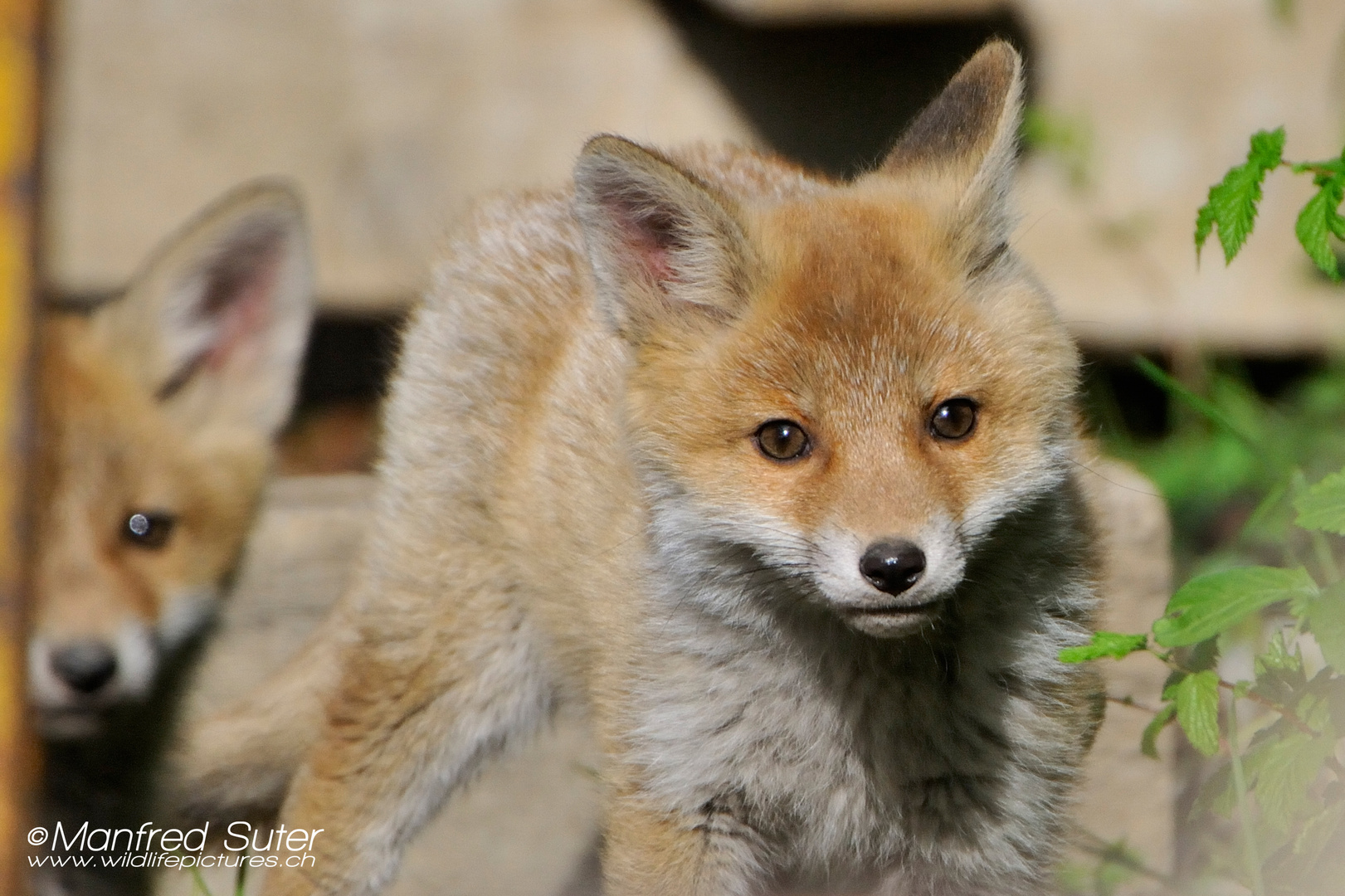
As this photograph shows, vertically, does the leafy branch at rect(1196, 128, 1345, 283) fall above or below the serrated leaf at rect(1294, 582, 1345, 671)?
above

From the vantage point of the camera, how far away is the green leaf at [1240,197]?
2.27 metres

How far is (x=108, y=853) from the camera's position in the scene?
2771mm

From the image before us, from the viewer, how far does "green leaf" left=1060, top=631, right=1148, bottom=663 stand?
2.19 meters

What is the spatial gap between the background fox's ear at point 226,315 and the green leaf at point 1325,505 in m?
2.01

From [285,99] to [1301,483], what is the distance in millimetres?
4145

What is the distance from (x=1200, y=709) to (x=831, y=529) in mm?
641

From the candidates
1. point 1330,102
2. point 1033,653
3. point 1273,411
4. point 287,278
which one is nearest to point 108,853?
point 287,278

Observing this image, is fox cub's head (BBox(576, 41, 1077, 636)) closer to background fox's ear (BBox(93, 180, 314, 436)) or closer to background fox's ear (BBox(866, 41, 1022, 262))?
background fox's ear (BBox(866, 41, 1022, 262))

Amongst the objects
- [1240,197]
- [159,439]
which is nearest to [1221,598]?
[1240,197]

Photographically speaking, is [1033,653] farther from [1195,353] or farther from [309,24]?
[309,24]

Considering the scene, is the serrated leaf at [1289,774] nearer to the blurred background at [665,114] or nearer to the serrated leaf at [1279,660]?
the serrated leaf at [1279,660]

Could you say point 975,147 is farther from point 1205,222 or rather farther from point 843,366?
point 843,366

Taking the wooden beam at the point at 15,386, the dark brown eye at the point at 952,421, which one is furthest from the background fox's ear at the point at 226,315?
the wooden beam at the point at 15,386

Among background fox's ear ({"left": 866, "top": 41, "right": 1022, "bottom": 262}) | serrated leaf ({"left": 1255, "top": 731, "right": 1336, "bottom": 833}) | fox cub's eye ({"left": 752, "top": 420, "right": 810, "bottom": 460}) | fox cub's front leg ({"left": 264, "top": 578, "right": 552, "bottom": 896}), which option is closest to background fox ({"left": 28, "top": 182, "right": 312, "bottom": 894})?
fox cub's front leg ({"left": 264, "top": 578, "right": 552, "bottom": 896})
